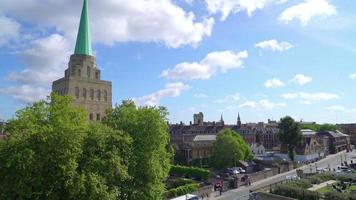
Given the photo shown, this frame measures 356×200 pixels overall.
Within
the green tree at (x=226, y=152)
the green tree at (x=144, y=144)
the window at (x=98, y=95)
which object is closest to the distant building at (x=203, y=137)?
the green tree at (x=226, y=152)

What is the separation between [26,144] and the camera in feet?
83.3

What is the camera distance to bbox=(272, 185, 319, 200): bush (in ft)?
139

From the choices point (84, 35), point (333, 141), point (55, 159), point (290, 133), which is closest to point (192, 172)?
point (290, 133)

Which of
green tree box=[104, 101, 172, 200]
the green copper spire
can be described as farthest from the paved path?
the green copper spire

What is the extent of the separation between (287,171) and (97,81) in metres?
40.6

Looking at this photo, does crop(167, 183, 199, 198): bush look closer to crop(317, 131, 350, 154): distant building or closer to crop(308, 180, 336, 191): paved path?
crop(308, 180, 336, 191): paved path

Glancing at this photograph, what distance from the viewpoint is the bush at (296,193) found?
4244cm

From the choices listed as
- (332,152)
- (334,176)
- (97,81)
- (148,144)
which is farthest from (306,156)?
(148,144)

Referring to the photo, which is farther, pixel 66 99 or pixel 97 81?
pixel 97 81

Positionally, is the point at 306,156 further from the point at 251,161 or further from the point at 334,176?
the point at 334,176

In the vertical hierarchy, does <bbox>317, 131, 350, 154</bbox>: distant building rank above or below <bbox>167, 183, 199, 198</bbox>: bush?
above

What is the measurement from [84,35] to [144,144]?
40.3 m

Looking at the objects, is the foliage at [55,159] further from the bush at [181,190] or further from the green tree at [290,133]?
the green tree at [290,133]

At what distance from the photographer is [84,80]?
Result: 2761 inches
